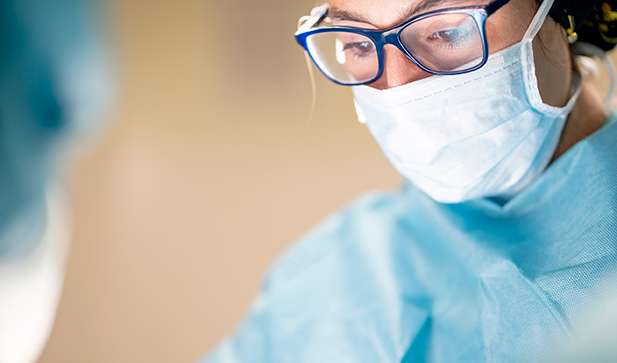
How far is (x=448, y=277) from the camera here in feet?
2.80

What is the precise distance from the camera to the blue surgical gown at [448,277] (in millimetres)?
643

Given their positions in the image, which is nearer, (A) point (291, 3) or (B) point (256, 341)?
(B) point (256, 341)

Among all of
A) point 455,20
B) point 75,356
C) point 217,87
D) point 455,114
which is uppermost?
point 217,87

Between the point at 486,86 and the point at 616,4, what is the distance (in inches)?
9.2

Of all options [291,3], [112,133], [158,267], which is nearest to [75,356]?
[158,267]

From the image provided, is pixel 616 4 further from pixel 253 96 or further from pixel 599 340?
pixel 253 96

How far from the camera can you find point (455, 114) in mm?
692

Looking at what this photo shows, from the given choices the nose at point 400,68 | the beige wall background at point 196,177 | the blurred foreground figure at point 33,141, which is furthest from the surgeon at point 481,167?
the beige wall background at point 196,177

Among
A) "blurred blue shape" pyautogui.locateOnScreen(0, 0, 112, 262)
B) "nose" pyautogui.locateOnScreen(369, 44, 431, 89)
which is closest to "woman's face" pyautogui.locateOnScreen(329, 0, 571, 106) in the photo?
"nose" pyautogui.locateOnScreen(369, 44, 431, 89)

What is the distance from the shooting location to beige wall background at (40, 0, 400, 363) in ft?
6.44

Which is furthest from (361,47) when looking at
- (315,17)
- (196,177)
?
(196,177)

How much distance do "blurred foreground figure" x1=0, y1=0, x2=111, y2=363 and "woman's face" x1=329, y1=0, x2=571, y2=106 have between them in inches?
35.0

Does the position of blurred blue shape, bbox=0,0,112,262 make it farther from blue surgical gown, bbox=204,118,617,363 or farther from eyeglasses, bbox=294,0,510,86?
eyeglasses, bbox=294,0,510,86

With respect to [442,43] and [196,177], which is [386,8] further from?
[196,177]
